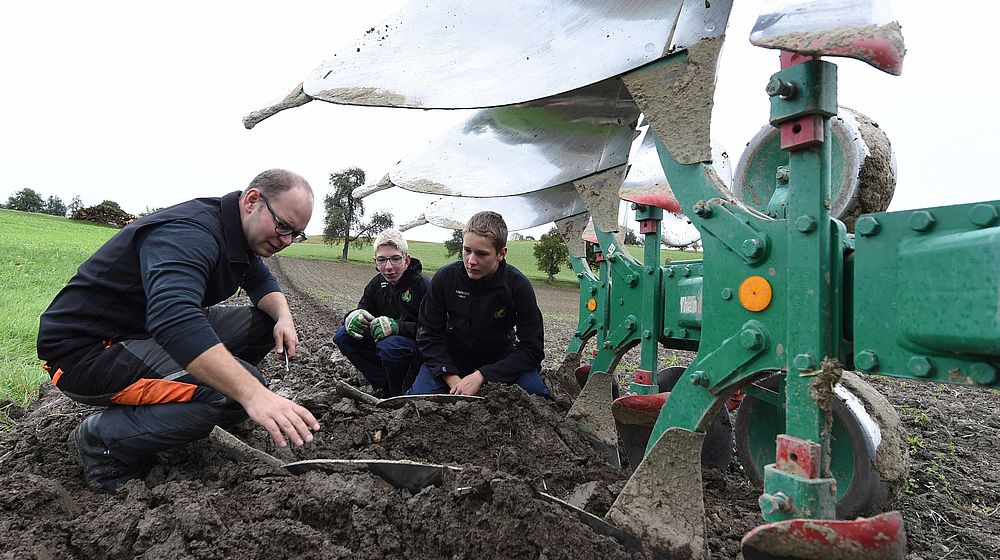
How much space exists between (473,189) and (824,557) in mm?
4083

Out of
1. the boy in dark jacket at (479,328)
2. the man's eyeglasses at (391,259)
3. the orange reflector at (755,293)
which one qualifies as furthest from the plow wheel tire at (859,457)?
the man's eyeglasses at (391,259)

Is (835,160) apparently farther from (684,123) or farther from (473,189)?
(473,189)

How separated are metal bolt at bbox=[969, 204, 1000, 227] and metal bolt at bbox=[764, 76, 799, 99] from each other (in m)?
0.55

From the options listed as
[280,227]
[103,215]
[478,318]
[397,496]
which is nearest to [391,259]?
[478,318]

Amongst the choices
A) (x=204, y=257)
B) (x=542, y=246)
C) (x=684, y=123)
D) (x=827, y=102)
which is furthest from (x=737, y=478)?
(x=542, y=246)

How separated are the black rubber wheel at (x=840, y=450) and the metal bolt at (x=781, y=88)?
1.24m

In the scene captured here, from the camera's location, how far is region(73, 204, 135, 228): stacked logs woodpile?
46359 mm

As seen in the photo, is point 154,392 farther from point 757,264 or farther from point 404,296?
point 404,296

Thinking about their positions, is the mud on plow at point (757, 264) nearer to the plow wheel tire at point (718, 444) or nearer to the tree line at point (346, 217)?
the plow wheel tire at point (718, 444)

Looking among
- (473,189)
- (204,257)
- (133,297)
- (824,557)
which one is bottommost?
(824,557)

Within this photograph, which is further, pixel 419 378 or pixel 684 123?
pixel 419 378

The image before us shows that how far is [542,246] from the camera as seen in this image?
30828 mm

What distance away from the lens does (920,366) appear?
147 cm

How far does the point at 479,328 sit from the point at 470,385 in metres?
0.46
